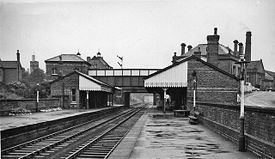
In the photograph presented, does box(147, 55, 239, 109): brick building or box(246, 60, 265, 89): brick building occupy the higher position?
box(246, 60, 265, 89): brick building

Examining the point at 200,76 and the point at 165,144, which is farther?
the point at 200,76

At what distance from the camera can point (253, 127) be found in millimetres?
9695

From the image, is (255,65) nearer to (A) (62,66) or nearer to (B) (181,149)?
(A) (62,66)

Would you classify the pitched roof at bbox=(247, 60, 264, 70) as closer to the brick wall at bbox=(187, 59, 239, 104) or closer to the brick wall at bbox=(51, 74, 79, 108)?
the brick wall at bbox=(187, 59, 239, 104)

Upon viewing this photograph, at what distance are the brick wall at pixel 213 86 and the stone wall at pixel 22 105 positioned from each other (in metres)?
15.4

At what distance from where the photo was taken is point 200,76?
30141 mm

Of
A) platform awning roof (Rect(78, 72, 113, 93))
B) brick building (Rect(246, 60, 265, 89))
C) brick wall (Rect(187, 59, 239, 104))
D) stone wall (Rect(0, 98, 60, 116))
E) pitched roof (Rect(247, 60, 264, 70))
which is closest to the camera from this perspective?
stone wall (Rect(0, 98, 60, 116))

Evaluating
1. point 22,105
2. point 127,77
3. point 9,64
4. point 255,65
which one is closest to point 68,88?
point 127,77

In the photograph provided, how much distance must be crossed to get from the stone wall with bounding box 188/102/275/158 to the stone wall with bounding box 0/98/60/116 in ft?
54.1

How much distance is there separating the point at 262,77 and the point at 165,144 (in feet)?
238

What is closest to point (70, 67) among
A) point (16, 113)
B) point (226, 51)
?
point (226, 51)

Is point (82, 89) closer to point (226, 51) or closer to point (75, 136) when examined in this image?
point (75, 136)

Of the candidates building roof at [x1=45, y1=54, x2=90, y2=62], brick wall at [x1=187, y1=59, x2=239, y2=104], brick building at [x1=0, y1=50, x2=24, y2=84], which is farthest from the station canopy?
brick building at [x1=0, y1=50, x2=24, y2=84]

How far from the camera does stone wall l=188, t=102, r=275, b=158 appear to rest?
817cm
